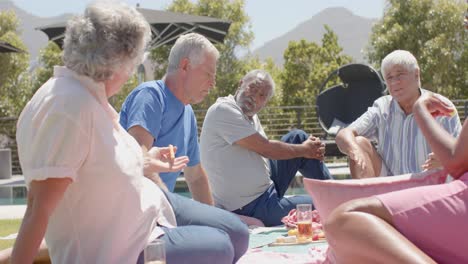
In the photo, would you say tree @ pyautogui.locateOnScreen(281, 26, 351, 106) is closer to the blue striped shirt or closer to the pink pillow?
the blue striped shirt

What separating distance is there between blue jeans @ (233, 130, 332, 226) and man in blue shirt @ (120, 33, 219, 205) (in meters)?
1.10

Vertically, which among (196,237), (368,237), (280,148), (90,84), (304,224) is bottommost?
(304,224)

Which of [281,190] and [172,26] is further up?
[172,26]

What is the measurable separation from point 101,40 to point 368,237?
1.04m

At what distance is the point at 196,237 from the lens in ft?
9.11

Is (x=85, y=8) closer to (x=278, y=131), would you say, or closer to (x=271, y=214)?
(x=271, y=214)

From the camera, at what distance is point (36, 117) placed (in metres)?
2.20

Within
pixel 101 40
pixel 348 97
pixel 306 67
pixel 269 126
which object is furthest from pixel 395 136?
pixel 306 67

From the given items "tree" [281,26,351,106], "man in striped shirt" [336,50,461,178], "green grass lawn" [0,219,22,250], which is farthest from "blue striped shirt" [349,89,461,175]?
"tree" [281,26,351,106]

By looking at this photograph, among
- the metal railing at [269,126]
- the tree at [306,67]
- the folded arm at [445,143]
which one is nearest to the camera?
the folded arm at [445,143]

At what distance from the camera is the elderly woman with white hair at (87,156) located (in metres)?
2.16

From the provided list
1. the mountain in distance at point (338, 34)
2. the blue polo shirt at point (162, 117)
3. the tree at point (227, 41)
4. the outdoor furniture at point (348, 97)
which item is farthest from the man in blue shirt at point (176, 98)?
the mountain in distance at point (338, 34)

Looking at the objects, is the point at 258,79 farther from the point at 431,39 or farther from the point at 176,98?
the point at 431,39

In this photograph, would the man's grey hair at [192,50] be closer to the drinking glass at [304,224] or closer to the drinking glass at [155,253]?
the drinking glass at [304,224]
